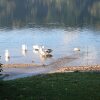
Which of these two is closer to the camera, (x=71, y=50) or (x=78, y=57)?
(x=78, y=57)

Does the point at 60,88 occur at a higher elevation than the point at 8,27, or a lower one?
lower

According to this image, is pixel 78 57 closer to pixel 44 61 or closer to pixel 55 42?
pixel 44 61

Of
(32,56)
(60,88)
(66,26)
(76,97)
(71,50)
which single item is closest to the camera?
(76,97)

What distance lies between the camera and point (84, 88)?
66.3 ft

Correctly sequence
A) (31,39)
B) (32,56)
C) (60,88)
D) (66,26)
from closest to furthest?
(60,88) → (32,56) → (31,39) → (66,26)

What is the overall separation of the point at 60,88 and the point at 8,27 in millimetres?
92029

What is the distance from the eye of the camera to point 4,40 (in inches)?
3300

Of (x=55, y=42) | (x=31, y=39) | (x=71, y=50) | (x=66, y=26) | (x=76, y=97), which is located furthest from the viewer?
(x=66, y=26)

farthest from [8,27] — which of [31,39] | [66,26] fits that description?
[31,39]

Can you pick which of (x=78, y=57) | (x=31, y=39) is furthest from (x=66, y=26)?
(x=78, y=57)

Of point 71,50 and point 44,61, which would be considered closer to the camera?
point 44,61

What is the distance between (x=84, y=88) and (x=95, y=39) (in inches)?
2436

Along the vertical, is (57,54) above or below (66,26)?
below

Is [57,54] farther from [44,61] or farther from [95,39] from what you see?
[95,39]
